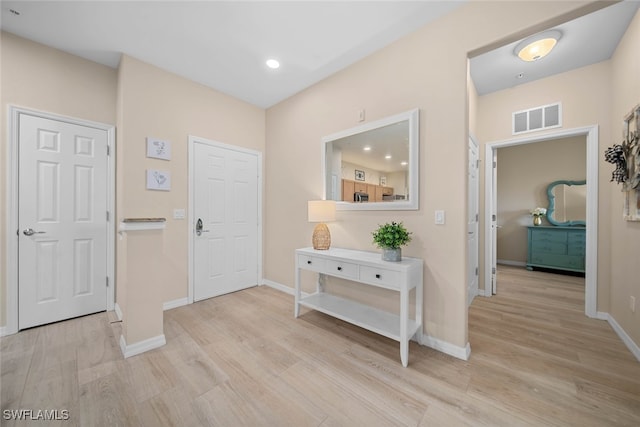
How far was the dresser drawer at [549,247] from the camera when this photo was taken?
4328 mm

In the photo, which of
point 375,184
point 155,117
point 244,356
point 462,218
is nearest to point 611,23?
point 462,218

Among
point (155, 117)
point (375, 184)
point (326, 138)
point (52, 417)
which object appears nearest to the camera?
point (52, 417)

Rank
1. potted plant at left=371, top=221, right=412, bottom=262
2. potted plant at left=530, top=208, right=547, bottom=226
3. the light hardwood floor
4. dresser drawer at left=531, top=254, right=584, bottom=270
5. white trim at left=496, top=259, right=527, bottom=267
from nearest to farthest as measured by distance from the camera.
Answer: the light hardwood floor, potted plant at left=371, top=221, right=412, bottom=262, dresser drawer at left=531, top=254, right=584, bottom=270, potted plant at left=530, top=208, right=547, bottom=226, white trim at left=496, top=259, right=527, bottom=267

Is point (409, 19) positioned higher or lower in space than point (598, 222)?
higher

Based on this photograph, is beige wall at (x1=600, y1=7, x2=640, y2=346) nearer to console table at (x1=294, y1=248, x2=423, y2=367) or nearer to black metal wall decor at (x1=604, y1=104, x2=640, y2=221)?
black metal wall decor at (x1=604, y1=104, x2=640, y2=221)

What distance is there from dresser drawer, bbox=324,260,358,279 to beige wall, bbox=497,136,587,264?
4785 mm

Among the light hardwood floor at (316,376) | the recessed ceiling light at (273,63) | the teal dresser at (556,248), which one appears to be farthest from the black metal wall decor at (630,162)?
the recessed ceiling light at (273,63)

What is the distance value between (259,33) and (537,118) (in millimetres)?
3369

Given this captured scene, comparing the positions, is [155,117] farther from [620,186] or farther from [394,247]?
[620,186]

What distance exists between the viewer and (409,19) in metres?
2.06

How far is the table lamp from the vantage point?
2629 millimetres

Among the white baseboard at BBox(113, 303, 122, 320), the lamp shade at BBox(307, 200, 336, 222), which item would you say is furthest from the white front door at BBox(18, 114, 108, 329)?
the lamp shade at BBox(307, 200, 336, 222)

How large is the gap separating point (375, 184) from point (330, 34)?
1.49m

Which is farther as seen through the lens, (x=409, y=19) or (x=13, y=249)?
(x=13, y=249)
